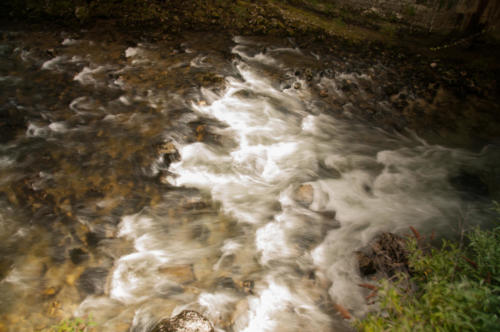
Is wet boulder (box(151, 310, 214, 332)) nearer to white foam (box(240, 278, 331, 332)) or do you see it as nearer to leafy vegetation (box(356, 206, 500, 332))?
white foam (box(240, 278, 331, 332))

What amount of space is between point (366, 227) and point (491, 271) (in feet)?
5.50

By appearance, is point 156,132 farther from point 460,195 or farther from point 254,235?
point 460,195

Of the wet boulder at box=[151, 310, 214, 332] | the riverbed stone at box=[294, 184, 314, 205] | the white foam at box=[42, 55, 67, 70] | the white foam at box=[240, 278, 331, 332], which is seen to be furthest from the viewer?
the white foam at box=[42, 55, 67, 70]

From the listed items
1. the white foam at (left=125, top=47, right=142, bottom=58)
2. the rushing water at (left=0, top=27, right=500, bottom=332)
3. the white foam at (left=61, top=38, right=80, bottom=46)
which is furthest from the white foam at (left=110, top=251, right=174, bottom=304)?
the white foam at (left=61, top=38, right=80, bottom=46)

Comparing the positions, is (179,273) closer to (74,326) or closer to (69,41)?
(74,326)

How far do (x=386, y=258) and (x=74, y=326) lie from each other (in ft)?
11.0

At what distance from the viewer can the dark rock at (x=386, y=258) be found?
10.8 ft

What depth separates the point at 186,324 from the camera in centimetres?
266

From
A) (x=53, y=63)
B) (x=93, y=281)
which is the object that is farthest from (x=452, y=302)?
(x=53, y=63)

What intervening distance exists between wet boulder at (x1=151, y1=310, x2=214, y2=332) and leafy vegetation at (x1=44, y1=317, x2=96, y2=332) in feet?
2.07

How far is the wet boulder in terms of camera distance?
2.62 metres

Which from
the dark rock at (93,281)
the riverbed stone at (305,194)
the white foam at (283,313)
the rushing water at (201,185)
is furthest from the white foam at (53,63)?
the white foam at (283,313)

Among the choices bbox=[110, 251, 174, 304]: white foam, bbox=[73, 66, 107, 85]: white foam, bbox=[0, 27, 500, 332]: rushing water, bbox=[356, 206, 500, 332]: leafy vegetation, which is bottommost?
bbox=[110, 251, 174, 304]: white foam

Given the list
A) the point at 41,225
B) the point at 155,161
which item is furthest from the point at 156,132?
the point at 41,225
